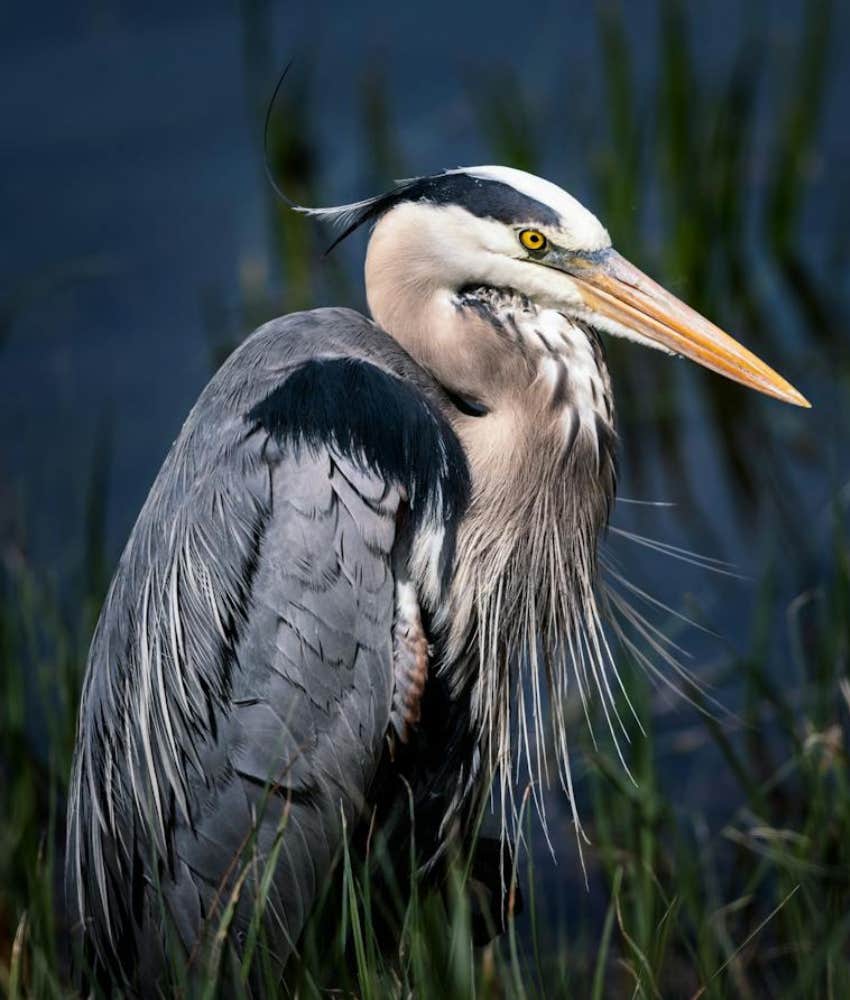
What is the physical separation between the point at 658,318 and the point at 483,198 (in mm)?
339

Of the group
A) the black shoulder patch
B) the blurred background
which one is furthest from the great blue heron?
the blurred background

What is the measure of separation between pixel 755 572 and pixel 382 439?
2188mm

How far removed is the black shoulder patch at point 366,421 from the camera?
8.70ft

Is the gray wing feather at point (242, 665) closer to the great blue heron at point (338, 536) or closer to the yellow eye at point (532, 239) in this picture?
the great blue heron at point (338, 536)

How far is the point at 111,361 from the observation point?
17.9ft

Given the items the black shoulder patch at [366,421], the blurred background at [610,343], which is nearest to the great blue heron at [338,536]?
the black shoulder patch at [366,421]

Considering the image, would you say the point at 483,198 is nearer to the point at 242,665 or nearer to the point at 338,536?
the point at 338,536

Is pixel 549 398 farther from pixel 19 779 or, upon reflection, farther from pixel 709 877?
pixel 19 779

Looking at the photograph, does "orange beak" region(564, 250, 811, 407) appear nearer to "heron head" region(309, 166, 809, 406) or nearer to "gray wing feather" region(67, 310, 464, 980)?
"heron head" region(309, 166, 809, 406)

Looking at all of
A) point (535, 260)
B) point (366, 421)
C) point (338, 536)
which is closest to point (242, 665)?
point (338, 536)

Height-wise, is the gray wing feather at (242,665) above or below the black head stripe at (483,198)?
below

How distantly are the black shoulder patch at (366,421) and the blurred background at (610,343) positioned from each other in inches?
23.1

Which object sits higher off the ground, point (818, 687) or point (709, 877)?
point (818, 687)

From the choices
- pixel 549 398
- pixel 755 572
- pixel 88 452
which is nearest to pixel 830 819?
pixel 549 398
